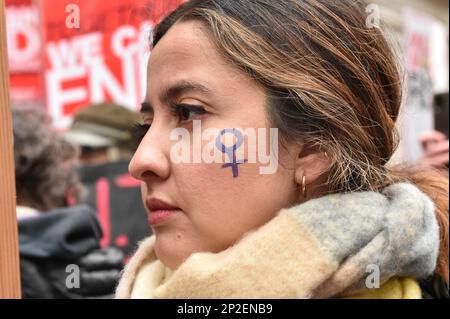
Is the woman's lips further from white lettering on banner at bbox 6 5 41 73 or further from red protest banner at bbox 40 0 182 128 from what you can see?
white lettering on banner at bbox 6 5 41 73

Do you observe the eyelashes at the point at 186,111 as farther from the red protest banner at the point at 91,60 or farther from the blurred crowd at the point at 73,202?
the red protest banner at the point at 91,60

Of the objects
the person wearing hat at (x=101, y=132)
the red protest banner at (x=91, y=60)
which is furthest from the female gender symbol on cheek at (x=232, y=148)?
the red protest banner at (x=91, y=60)

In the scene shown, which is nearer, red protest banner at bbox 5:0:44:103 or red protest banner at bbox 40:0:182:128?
red protest banner at bbox 40:0:182:128

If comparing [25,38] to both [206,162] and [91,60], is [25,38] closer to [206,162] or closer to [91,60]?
[91,60]

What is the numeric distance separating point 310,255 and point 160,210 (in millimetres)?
283

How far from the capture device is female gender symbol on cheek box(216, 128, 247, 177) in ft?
3.49

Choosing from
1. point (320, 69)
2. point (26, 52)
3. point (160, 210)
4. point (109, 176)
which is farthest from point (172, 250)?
point (26, 52)

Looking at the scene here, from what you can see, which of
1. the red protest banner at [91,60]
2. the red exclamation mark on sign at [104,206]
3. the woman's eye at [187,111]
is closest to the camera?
the woman's eye at [187,111]

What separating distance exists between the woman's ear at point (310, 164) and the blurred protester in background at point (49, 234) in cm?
63

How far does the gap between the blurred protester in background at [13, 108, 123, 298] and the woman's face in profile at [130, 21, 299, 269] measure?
46 centimetres

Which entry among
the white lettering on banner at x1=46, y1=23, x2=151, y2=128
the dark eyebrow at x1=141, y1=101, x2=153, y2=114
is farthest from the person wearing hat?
the dark eyebrow at x1=141, y1=101, x2=153, y2=114

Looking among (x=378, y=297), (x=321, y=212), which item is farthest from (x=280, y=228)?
(x=378, y=297)

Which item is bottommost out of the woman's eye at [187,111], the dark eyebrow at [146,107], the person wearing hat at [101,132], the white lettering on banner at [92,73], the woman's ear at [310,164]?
the woman's ear at [310,164]

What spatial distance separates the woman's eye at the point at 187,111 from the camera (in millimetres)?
1074
